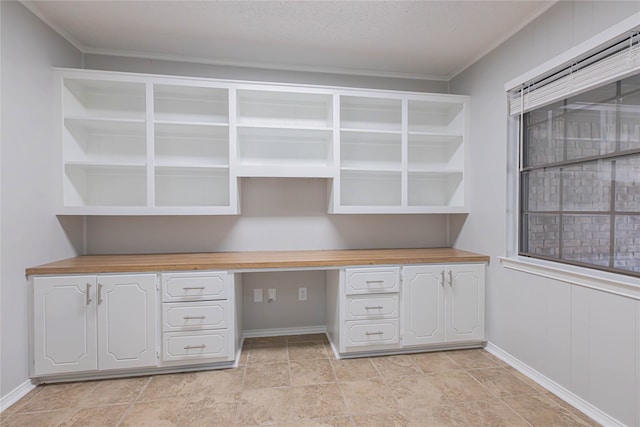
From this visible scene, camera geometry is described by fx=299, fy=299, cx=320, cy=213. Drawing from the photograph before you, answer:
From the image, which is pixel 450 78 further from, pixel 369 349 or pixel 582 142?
pixel 369 349

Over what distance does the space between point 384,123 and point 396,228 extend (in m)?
1.03

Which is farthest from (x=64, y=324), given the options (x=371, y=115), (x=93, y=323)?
(x=371, y=115)

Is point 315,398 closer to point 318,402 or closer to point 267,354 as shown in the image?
point 318,402

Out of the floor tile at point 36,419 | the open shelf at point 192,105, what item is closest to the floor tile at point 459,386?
the floor tile at point 36,419

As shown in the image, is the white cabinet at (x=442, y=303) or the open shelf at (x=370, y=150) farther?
the open shelf at (x=370, y=150)

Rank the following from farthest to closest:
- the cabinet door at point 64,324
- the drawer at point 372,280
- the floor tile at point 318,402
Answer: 1. the drawer at point 372,280
2. the cabinet door at point 64,324
3. the floor tile at point 318,402

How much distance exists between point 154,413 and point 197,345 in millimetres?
462

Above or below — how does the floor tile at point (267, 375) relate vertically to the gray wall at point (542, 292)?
below

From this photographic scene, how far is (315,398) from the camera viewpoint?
185 centimetres

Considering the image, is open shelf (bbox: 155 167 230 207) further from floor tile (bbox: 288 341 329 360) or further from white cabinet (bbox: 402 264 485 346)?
white cabinet (bbox: 402 264 485 346)

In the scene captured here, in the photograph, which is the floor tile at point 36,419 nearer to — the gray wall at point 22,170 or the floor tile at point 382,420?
the gray wall at point 22,170

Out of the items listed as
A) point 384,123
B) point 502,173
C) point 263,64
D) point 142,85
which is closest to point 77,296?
point 142,85

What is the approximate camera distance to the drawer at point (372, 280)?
2.29 metres

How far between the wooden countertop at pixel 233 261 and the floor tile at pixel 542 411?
3.15ft
